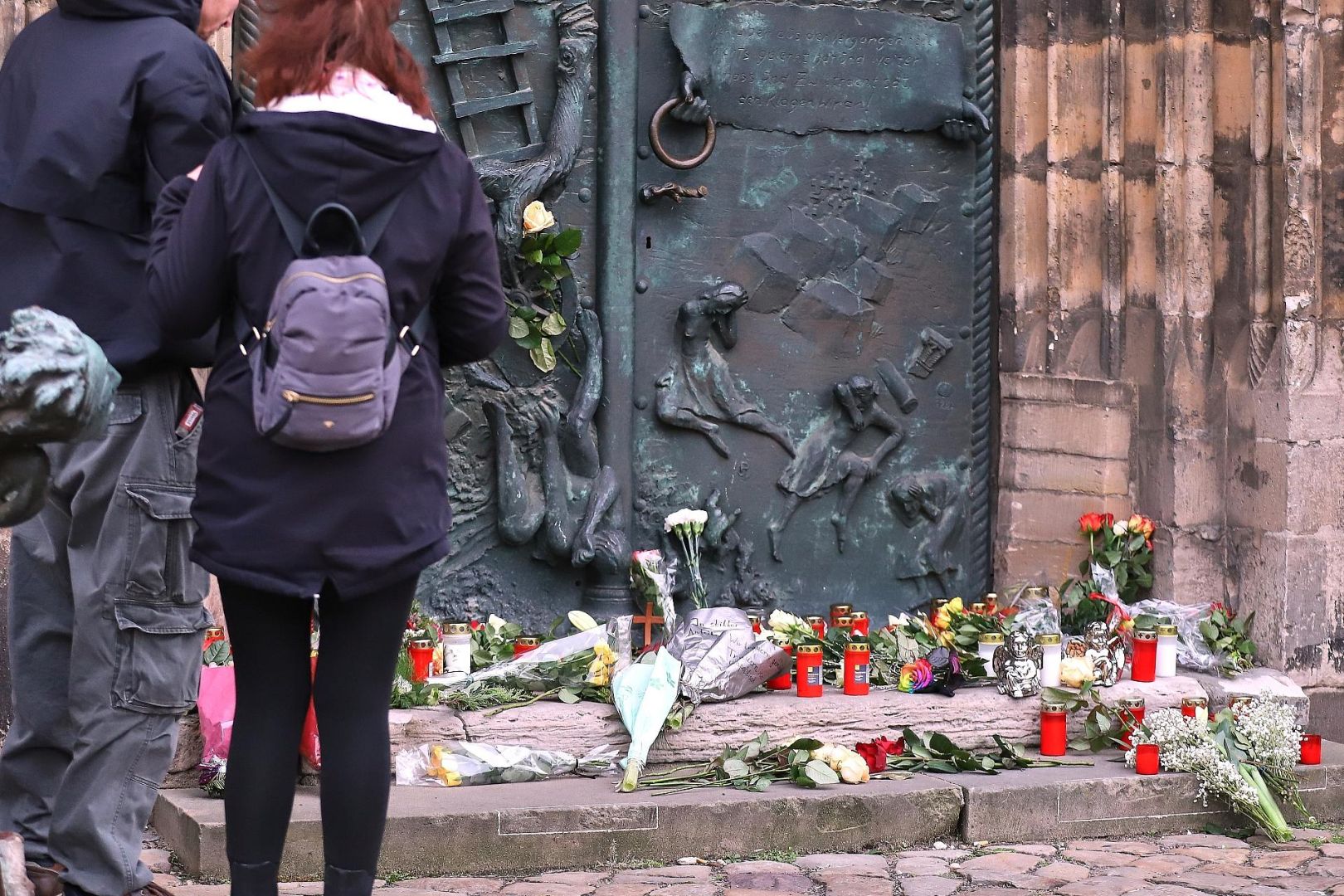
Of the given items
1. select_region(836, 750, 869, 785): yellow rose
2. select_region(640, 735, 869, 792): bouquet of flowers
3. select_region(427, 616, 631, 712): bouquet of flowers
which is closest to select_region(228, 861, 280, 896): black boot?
select_region(640, 735, 869, 792): bouquet of flowers

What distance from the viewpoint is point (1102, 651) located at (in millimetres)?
5504

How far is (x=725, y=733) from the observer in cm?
500

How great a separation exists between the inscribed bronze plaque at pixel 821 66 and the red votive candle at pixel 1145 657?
1.90 meters

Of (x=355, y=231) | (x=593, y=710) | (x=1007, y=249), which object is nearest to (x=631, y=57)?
(x=1007, y=249)

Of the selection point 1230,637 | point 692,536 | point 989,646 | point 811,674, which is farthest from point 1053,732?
point 692,536

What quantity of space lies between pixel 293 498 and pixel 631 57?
3301 millimetres

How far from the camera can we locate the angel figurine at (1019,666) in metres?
5.29

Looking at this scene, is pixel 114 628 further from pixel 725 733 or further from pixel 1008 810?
pixel 1008 810

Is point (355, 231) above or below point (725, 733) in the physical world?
above

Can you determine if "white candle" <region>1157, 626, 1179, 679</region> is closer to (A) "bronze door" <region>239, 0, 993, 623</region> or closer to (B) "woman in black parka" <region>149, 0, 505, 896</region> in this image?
(A) "bronze door" <region>239, 0, 993, 623</region>

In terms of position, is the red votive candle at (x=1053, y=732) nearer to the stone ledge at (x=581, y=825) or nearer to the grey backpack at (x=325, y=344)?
the stone ledge at (x=581, y=825)

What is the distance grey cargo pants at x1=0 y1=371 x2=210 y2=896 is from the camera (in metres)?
3.21

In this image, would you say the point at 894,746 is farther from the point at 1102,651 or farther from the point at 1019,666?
the point at 1102,651

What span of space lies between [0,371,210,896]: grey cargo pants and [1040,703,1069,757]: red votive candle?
2725 millimetres
